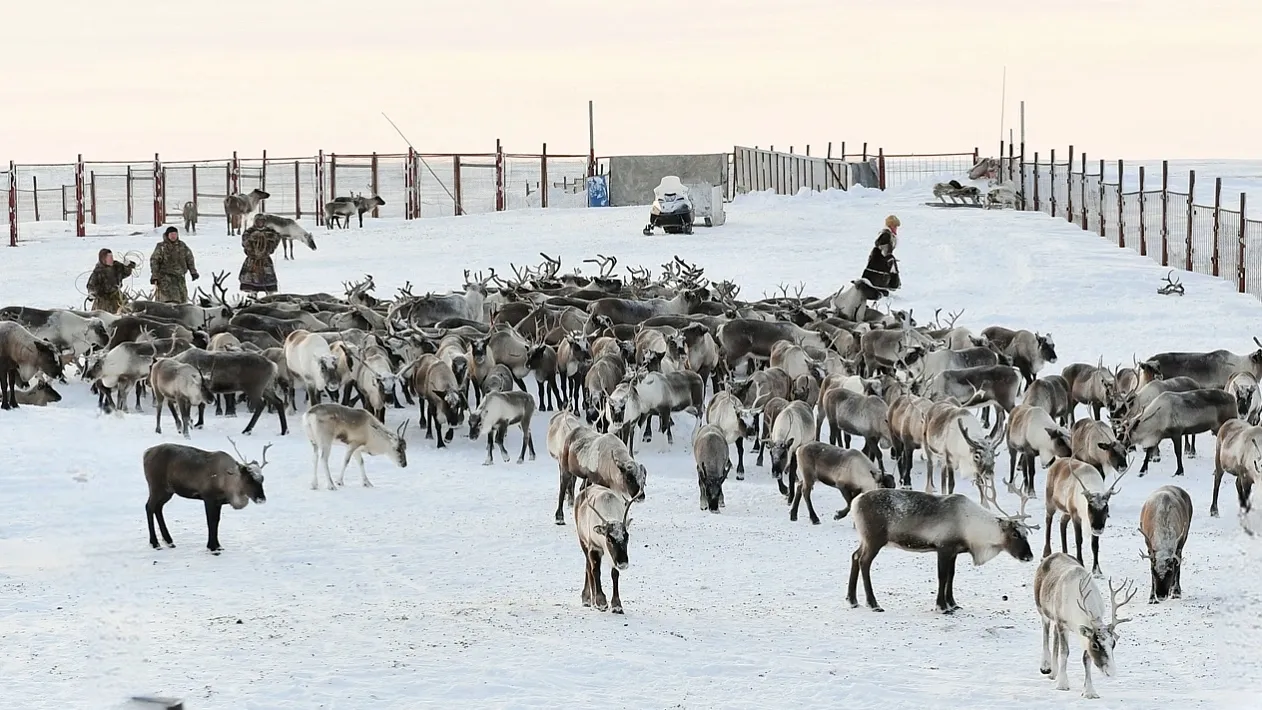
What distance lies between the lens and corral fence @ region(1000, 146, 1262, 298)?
1110 inches

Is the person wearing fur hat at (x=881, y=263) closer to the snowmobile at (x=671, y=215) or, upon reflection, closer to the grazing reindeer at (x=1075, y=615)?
the snowmobile at (x=671, y=215)

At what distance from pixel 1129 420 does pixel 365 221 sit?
1140 inches

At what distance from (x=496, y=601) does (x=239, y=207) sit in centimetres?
2781

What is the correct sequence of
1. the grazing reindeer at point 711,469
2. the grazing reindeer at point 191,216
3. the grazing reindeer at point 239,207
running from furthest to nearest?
the grazing reindeer at point 191,216, the grazing reindeer at point 239,207, the grazing reindeer at point 711,469

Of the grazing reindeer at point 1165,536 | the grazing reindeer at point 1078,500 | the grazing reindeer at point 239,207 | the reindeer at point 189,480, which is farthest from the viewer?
the grazing reindeer at point 239,207

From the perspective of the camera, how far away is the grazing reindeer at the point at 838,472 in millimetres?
12922

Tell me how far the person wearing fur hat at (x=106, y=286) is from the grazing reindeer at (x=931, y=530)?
50.8ft

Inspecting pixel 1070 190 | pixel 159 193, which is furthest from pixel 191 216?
pixel 1070 190

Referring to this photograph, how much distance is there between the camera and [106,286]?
2352cm

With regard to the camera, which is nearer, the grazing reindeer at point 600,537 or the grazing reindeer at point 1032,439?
the grazing reindeer at point 600,537

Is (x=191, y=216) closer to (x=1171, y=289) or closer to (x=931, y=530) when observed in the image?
(x=1171, y=289)

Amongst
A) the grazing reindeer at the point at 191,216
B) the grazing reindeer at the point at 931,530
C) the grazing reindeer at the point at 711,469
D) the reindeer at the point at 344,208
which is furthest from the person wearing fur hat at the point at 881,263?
the grazing reindeer at the point at 191,216

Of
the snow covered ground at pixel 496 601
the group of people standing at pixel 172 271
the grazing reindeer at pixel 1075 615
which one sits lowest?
the snow covered ground at pixel 496 601

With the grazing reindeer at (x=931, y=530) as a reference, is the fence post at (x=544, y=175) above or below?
above
